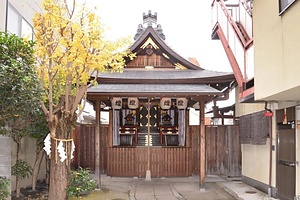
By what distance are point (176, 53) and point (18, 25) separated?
7.26m

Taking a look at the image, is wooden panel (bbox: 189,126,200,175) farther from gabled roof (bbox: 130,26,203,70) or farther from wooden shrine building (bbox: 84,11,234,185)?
gabled roof (bbox: 130,26,203,70)

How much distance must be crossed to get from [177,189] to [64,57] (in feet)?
21.8

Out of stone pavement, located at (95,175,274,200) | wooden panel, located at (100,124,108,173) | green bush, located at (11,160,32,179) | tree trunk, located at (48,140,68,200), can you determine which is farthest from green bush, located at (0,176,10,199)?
wooden panel, located at (100,124,108,173)

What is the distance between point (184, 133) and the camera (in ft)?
54.5

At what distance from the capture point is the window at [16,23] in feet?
34.6

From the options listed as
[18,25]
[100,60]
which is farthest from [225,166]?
[18,25]

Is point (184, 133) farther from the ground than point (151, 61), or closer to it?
closer to it

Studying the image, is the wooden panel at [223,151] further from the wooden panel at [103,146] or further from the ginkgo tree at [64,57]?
the ginkgo tree at [64,57]

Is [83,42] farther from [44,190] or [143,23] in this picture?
[143,23]

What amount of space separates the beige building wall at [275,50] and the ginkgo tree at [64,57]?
135 inches

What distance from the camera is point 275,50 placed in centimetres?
800

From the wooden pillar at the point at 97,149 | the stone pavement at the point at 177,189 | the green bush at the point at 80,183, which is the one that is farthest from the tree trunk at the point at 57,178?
the wooden pillar at the point at 97,149

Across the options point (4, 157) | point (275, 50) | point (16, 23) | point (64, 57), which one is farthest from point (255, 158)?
point (16, 23)

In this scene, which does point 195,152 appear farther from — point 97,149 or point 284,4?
point 284,4
